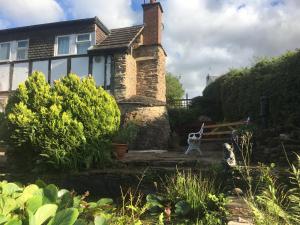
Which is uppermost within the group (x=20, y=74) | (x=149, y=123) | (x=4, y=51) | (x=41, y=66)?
(x=4, y=51)

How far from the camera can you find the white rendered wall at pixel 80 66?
55.0ft

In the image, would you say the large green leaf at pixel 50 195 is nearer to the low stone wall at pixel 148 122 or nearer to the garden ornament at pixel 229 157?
the garden ornament at pixel 229 157

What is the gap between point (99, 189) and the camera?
7176mm

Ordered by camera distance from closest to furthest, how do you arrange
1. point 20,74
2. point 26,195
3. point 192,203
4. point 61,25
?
point 26,195, point 192,203, point 61,25, point 20,74

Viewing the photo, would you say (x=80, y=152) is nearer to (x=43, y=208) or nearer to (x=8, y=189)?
(x=8, y=189)

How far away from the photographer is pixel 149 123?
14688mm

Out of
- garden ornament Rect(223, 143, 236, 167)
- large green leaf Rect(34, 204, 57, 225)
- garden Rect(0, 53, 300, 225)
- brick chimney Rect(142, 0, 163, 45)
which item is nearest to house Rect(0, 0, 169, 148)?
brick chimney Rect(142, 0, 163, 45)

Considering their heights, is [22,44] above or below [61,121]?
above

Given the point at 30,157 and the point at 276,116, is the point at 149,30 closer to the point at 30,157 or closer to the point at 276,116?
the point at 276,116

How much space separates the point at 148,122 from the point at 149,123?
6 centimetres

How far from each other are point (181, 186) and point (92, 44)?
12664 millimetres

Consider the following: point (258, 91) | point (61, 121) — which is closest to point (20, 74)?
point (258, 91)

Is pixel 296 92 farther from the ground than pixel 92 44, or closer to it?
closer to it

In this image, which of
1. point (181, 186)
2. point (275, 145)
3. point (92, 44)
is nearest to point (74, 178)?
point (181, 186)
